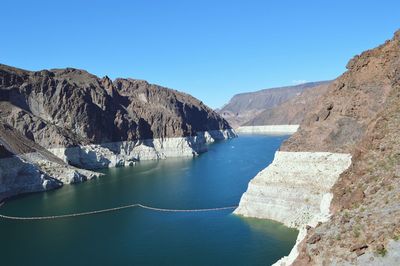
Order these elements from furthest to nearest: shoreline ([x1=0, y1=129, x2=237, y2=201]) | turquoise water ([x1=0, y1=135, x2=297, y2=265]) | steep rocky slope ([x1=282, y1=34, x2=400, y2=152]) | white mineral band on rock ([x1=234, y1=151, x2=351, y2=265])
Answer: shoreline ([x1=0, y1=129, x2=237, y2=201]), steep rocky slope ([x1=282, y1=34, x2=400, y2=152]), white mineral band on rock ([x1=234, y1=151, x2=351, y2=265]), turquoise water ([x1=0, y1=135, x2=297, y2=265])

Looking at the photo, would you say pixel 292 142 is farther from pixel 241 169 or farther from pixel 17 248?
pixel 241 169

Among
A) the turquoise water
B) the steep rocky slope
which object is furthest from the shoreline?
the steep rocky slope

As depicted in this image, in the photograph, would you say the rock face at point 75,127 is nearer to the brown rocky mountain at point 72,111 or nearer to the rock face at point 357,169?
the brown rocky mountain at point 72,111

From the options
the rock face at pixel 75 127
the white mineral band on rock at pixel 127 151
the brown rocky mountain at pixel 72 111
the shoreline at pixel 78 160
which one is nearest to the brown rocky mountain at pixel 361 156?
the shoreline at pixel 78 160

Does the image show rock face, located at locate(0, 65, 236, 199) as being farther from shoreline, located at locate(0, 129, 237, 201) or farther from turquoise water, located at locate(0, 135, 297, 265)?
turquoise water, located at locate(0, 135, 297, 265)

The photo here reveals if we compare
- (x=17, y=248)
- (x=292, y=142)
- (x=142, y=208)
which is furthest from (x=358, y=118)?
(x=17, y=248)
